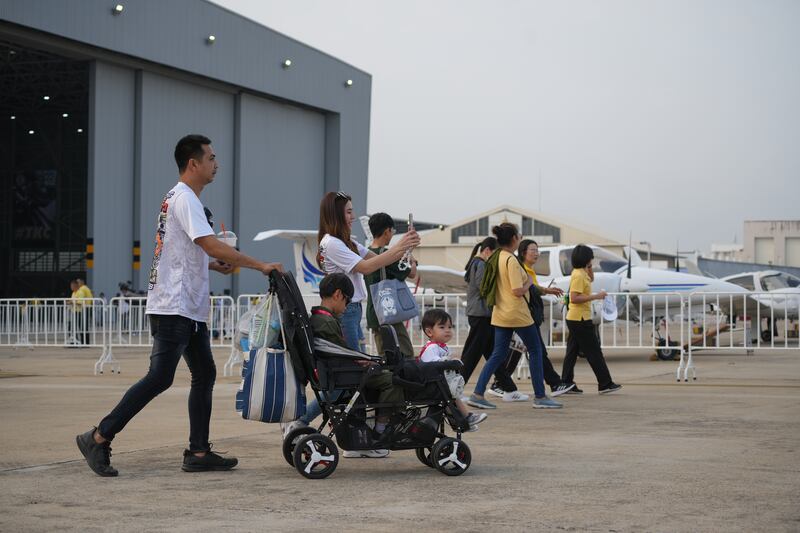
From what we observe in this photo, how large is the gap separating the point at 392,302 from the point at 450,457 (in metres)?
1.58

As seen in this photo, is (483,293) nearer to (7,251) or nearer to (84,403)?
(84,403)

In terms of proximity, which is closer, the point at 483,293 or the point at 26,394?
the point at 483,293

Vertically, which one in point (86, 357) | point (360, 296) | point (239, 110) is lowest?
point (86, 357)

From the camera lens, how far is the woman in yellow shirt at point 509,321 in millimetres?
8711

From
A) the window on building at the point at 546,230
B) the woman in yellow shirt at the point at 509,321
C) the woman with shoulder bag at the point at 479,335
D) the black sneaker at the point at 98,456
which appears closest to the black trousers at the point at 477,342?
the woman with shoulder bag at the point at 479,335

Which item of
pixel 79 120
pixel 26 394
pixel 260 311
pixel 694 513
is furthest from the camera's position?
pixel 79 120

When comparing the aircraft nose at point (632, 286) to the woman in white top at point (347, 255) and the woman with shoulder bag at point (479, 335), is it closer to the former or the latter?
the woman with shoulder bag at point (479, 335)

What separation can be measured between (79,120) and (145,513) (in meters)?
44.7

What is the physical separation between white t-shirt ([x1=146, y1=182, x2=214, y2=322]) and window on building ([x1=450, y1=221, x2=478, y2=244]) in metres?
82.3

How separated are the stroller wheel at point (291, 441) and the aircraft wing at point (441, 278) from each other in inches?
589

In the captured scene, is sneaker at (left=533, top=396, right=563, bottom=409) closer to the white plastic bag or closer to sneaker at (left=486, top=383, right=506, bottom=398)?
sneaker at (left=486, top=383, right=506, bottom=398)

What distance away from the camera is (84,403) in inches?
369

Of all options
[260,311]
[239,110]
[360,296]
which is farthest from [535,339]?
[239,110]

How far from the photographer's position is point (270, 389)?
519 cm
